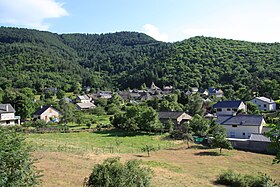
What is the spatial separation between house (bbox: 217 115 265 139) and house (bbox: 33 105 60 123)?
1341 inches

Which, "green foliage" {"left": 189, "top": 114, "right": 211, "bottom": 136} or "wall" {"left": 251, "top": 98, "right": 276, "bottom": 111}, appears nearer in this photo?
"green foliage" {"left": 189, "top": 114, "right": 211, "bottom": 136}

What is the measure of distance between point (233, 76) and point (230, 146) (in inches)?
3020

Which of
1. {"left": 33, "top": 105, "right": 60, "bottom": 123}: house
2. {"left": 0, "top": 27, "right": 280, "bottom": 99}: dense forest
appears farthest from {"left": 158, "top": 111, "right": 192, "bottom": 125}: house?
{"left": 0, "top": 27, "right": 280, "bottom": 99}: dense forest

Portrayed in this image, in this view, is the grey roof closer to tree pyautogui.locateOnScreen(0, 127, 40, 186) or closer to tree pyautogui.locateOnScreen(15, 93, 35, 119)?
tree pyautogui.locateOnScreen(0, 127, 40, 186)

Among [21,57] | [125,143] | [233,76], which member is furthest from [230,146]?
[21,57]

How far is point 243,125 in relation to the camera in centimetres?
3872

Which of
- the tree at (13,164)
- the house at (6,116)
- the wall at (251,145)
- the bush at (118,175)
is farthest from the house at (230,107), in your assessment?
the tree at (13,164)

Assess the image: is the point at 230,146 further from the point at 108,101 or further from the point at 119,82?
the point at 119,82

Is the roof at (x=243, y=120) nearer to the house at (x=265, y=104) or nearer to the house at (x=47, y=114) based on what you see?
the house at (x=265, y=104)

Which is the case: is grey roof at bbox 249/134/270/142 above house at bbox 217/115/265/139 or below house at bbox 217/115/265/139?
below

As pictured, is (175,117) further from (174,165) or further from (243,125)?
(174,165)

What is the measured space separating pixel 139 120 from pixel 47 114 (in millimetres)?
22900

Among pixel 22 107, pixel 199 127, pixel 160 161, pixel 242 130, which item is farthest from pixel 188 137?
pixel 22 107

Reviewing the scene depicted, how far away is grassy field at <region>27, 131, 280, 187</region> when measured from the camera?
65.8ft
